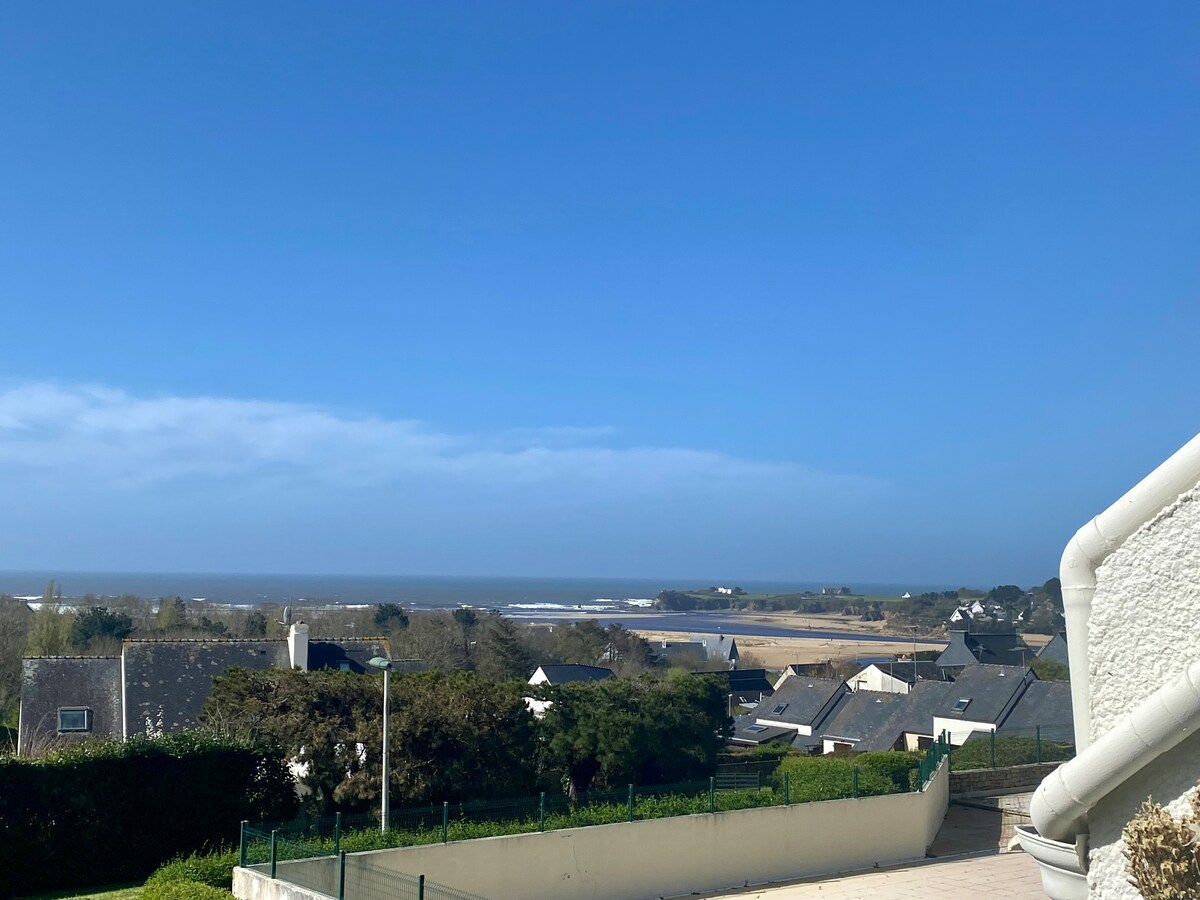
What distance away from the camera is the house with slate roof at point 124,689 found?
90.3ft

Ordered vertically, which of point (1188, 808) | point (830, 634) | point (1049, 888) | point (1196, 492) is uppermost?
point (1196, 492)

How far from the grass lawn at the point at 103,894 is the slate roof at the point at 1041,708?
2556 centimetres

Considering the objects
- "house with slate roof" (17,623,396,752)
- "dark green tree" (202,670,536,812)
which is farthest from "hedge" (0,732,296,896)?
"house with slate roof" (17,623,396,752)

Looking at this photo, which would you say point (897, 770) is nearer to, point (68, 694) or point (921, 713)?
point (921, 713)

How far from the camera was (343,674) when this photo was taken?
22531mm

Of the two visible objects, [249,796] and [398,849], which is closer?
[398,849]

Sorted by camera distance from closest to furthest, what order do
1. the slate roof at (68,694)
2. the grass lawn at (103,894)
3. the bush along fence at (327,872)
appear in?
the bush along fence at (327,872) < the grass lawn at (103,894) < the slate roof at (68,694)

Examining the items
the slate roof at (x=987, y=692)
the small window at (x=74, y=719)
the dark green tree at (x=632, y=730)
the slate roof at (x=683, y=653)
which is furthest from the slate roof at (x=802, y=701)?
the slate roof at (x=683, y=653)

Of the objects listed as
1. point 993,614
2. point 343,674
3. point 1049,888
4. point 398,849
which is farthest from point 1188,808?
point 993,614

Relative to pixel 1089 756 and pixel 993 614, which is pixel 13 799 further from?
pixel 993 614

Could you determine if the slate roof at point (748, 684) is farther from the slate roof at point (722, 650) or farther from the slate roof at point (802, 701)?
the slate roof at point (722, 650)

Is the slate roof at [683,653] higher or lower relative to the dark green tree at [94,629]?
lower

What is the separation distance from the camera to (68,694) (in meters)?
28.3

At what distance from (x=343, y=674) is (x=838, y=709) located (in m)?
27.6
